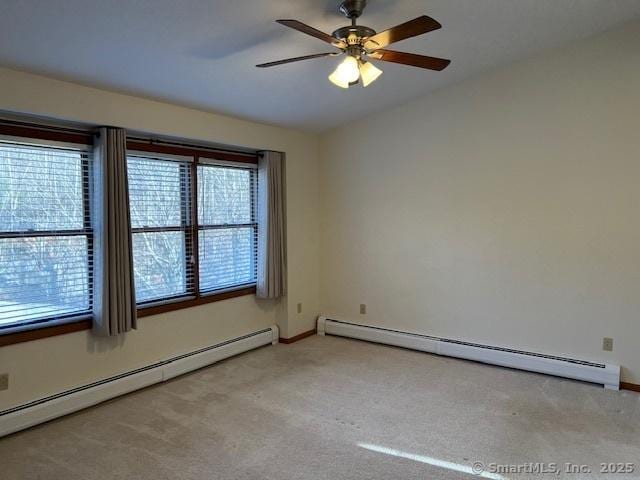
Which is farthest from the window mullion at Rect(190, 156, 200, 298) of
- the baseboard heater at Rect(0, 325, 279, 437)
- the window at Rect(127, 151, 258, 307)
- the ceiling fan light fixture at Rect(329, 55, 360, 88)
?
the ceiling fan light fixture at Rect(329, 55, 360, 88)

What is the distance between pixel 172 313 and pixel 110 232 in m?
1.05

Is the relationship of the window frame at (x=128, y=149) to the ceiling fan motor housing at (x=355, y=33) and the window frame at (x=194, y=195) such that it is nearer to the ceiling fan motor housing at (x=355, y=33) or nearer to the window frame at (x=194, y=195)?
the window frame at (x=194, y=195)

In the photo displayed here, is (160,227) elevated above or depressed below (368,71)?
below

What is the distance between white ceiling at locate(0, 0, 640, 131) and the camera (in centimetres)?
254

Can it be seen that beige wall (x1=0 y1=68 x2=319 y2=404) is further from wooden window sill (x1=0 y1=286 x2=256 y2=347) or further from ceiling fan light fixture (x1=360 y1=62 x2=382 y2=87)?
ceiling fan light fixture (x1=360 y1=62 x2=382 y2=87)

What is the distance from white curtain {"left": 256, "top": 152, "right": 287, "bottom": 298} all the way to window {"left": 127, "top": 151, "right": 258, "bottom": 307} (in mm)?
130

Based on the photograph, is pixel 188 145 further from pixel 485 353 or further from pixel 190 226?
pixel 485 353

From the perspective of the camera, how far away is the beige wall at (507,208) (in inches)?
151

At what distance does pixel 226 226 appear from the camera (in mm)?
A: 4637

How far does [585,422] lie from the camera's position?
3.23 meters

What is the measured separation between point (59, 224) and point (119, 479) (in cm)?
182

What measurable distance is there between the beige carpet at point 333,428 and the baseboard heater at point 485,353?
0.09 meters

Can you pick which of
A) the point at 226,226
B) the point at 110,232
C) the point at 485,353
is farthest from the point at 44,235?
the point at 485,353

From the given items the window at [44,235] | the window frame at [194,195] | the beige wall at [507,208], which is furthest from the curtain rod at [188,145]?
the beige wall at [507,208]
